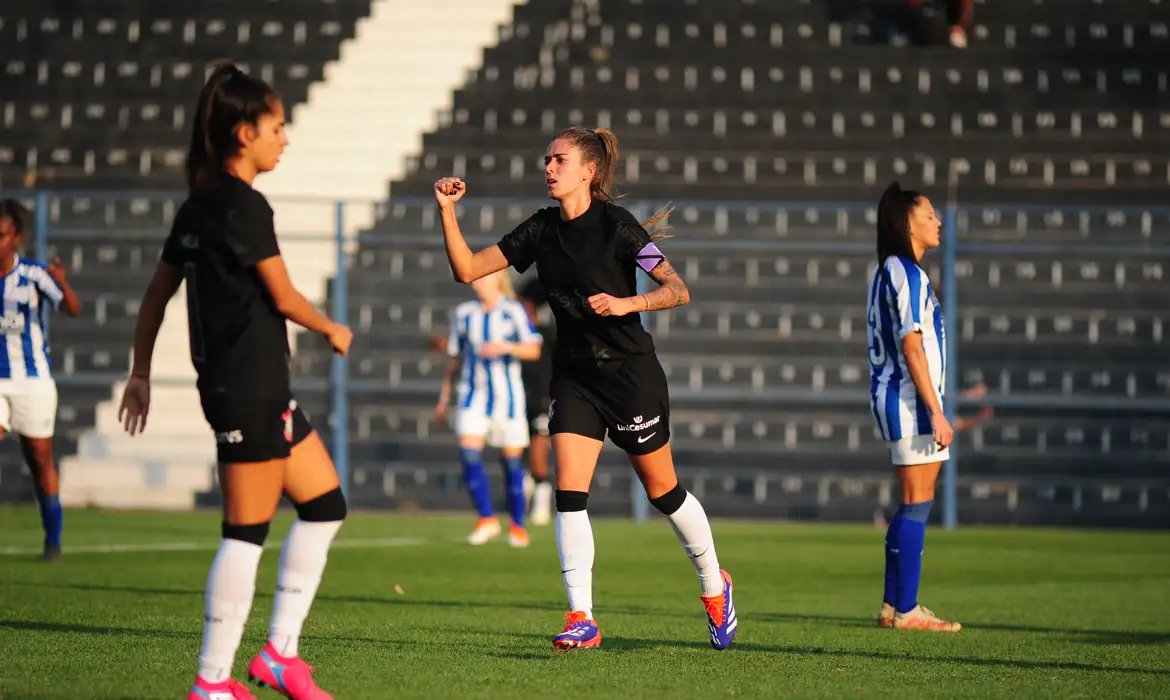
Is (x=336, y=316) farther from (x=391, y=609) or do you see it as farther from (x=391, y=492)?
(x=391, y=609)

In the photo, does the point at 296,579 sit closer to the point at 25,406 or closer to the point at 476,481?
the point at 25,406

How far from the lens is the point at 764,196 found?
58.6ft

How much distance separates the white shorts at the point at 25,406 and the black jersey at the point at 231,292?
586cm

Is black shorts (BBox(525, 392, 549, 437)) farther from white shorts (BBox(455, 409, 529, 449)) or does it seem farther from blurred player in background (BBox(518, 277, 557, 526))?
white shorts (BBox(455, 409, 529, 449))

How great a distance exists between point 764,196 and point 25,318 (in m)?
9.58

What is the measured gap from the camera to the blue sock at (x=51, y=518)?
10070 millimetres

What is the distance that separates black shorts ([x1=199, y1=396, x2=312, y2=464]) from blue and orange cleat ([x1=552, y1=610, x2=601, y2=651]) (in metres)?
1.78

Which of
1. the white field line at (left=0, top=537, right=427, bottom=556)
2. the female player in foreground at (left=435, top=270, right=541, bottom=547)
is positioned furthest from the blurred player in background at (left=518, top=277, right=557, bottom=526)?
the white field line at (left=0, top=537, right=427, bottom=556)

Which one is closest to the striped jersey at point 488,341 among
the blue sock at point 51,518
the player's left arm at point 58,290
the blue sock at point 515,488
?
the blue sock at point 515,488

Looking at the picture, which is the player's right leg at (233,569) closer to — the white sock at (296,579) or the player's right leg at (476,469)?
the white sock at (296,579)

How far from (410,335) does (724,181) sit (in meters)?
3.96

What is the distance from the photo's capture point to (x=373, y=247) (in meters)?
15.9

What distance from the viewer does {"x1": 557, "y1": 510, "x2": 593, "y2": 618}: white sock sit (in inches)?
238

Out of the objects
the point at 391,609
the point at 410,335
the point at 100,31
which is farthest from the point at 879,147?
the point at 391,609
